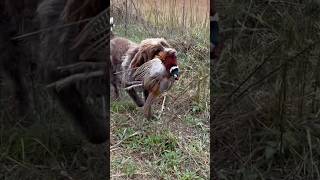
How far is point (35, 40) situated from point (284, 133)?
2.24 feet

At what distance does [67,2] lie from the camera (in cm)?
127

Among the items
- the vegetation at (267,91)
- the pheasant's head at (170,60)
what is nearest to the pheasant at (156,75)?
the pheasant's head at (170,60)

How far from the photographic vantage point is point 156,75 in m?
1.41

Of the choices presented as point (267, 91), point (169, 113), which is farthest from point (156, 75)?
point (267, 91)

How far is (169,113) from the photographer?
1.41 m

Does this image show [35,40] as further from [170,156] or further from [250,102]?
[250,102]

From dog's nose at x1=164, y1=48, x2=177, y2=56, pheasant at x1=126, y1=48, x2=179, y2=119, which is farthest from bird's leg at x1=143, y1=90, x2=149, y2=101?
dog's nose at x1=164, y1=48, x2=177, y2=56

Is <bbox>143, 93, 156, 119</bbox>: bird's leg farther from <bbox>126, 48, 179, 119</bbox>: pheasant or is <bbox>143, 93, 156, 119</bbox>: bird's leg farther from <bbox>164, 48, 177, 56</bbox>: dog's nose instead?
<bbox>164, 48, 177, 56</bbox>: dog's nose

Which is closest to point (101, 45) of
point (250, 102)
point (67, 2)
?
point (67, 2)

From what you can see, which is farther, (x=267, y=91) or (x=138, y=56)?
(x=138, y=56)

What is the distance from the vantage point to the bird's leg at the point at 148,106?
1395 mm

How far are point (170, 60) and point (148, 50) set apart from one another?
7cm

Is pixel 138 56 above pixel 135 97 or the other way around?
above

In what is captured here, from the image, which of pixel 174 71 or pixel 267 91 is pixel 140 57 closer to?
pixel 174 71
